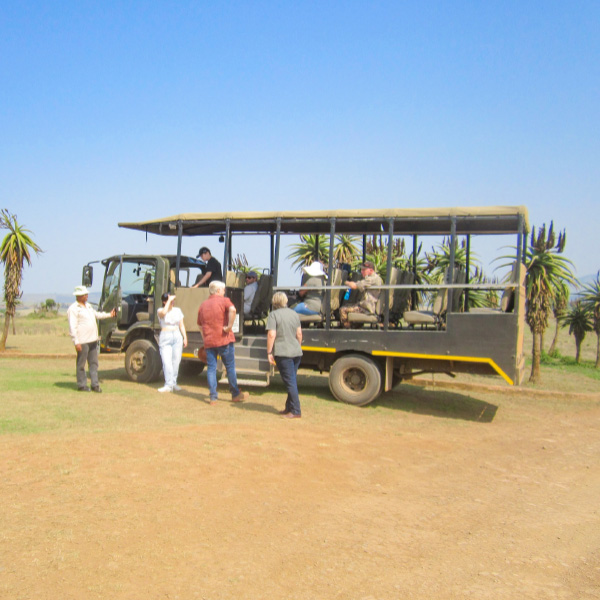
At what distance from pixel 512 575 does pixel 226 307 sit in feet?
20.3

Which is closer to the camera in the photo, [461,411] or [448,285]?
[448,285]

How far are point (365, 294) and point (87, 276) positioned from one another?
17.4ft

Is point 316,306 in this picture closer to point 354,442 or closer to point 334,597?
point 354,442

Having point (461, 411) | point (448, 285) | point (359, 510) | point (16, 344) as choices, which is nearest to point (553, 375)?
point (461, 411)

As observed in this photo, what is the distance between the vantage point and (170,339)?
10.2 meters

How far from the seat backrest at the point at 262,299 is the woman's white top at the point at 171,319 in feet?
5.13

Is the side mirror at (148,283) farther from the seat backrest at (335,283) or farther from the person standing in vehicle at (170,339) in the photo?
the seat backrest at (335,283)

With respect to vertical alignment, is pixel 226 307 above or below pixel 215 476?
above

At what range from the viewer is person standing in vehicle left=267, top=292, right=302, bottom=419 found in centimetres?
852

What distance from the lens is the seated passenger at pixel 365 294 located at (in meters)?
9.71

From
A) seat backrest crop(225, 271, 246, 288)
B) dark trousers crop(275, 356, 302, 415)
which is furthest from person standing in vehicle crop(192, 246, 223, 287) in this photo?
dark trousers crop(275, 356, 302, 415)

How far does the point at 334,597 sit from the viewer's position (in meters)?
3.47

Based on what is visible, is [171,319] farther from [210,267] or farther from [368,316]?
[368,316]

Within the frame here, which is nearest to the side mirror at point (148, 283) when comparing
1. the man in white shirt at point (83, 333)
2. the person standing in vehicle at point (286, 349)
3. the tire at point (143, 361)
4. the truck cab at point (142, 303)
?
the truck cab at point (142, 303)
